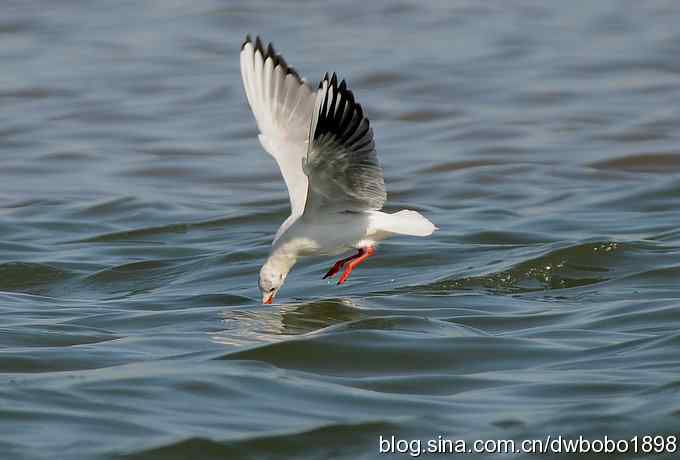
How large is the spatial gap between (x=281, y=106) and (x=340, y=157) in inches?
39.5

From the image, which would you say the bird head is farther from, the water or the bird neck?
the water

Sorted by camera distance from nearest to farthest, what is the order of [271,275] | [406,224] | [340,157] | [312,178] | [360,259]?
1. [340,157]
2. [312,178]
3. [406,224]
4. [271,275]
5. [360,259]

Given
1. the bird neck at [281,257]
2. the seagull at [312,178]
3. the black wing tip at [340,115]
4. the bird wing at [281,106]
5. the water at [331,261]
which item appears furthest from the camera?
the bird neck at [281,257]

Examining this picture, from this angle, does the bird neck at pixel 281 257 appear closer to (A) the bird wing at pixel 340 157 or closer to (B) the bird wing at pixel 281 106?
(B) the bird wing at pixel 281 106

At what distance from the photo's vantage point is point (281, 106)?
325 inches

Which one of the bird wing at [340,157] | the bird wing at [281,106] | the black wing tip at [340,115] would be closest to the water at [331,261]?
the bird wing at [340,157]

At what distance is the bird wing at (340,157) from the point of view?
7.07 metres

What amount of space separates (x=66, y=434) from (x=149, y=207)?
660 centimetres

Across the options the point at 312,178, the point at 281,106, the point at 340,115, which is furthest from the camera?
the point at 281,106

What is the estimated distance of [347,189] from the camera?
7832 mm

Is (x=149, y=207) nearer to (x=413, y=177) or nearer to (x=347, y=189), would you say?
(x=413, y=177)

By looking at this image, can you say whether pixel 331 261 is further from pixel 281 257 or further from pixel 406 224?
pixel 406 224

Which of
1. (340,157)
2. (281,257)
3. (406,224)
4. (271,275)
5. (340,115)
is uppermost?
(340,115)

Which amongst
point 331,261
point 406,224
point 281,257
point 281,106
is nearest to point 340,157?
point 406,224
